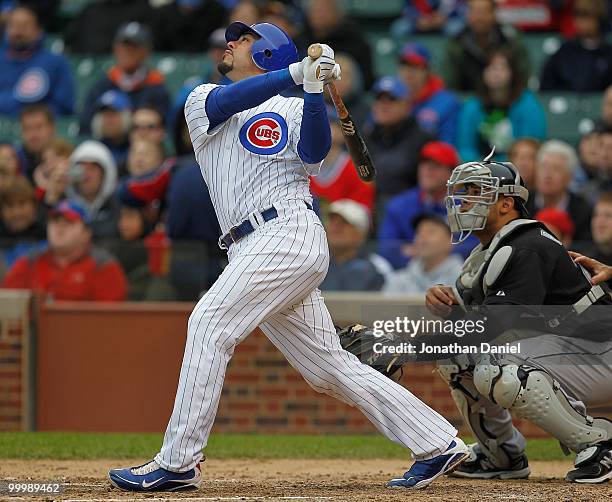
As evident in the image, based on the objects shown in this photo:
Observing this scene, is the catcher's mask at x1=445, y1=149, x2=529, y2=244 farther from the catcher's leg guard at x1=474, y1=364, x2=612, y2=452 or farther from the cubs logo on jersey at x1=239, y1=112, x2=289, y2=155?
the cubs logo on jersey at x1=239, y1=112, x2=289, y2=155

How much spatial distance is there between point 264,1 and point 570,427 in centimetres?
743

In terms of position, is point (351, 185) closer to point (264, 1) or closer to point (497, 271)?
point (264, 1)

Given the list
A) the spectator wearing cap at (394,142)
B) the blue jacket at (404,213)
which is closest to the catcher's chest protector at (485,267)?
the blue jacket at (404,213)

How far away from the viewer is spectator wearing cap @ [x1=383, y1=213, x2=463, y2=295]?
29.7ft

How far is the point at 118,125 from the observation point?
11.5 m

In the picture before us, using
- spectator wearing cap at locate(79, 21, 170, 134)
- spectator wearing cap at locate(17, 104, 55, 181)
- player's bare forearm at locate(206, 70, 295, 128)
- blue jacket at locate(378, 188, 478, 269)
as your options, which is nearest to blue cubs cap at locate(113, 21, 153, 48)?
spectator wearing cap at locate(79, 21, 170, 134)

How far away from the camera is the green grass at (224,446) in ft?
25.0

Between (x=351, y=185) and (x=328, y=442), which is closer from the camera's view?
(x=328, y=442)

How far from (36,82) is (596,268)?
26.1 ft

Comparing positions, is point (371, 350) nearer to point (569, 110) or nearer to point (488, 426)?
point (488, 426)

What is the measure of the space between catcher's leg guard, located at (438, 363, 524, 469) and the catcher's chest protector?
0.42 m

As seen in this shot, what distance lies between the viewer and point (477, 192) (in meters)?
6.07

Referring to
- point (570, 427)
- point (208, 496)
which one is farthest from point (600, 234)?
point (208, 496)

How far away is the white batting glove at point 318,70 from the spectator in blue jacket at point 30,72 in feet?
26.4
